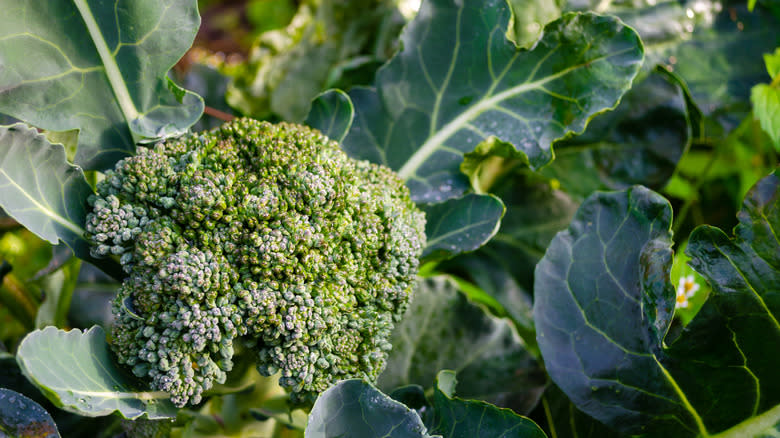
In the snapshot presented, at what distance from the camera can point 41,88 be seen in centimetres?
72

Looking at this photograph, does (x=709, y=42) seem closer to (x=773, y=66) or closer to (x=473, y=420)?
(x=773, y=66)

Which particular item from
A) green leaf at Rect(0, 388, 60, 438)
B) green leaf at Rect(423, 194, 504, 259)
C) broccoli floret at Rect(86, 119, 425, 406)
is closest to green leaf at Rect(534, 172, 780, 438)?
green leaf at Rect(423, 194, 504, 259)

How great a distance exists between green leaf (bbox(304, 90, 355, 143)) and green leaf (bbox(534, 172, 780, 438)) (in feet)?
1.28

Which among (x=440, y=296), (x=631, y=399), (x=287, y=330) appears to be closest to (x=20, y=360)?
(x=287, y=330)

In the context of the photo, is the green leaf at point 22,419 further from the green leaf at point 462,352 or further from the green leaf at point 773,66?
the green leaf at point 773,66

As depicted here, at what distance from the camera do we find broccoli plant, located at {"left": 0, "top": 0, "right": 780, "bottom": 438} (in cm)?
65

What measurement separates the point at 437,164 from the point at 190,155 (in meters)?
0.42

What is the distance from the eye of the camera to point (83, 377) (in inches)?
23.7

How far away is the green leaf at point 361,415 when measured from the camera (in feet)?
2.14

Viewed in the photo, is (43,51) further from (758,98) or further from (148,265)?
(758,98)

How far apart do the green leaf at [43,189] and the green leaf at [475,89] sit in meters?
0.43

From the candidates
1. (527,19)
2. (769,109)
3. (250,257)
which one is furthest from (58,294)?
(769,109)

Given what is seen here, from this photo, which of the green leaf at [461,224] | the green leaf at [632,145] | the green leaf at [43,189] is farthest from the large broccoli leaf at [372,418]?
the green leaf at [632,145]

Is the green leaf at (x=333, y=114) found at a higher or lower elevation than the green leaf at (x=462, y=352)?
higher
